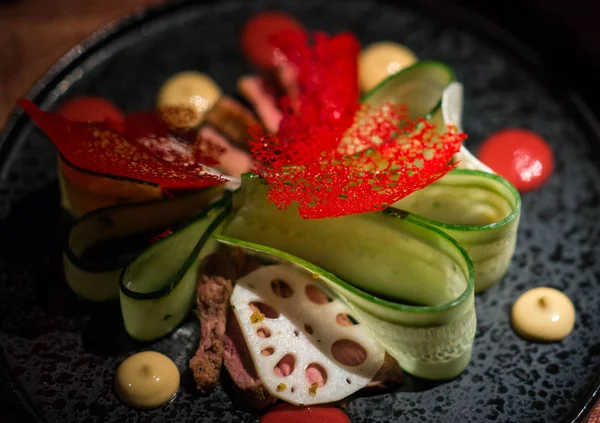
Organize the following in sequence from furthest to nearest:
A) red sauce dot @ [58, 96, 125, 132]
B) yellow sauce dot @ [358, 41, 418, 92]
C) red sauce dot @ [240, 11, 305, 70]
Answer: red sauce dot @ [240, 11, 305, 70] < yellow sauce dot @ [358, 41, 418, 92] < red sauce dot @ [58, 96, 125, 132]

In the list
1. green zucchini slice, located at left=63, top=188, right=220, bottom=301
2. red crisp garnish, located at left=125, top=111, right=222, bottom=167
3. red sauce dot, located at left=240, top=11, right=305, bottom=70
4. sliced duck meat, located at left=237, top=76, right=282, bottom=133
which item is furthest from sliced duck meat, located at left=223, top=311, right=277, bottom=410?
red sauce dot, located at left=240, top=11, right=305, bottom=70

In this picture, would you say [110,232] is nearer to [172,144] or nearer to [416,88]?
[172,144]

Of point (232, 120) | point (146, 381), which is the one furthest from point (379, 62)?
point (146, 381)

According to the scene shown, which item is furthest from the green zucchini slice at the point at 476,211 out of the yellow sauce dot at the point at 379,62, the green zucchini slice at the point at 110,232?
the yellow sauce dot at the point at 379,62

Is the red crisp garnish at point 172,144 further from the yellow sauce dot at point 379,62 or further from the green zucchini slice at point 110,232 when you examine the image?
the yellow sauce dot at point 379,62

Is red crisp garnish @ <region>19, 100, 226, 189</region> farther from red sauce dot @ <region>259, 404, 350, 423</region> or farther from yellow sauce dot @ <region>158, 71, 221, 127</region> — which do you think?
red sauce dot @ <region>259, 404, 350, 423</region>

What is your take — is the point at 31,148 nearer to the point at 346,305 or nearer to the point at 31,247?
the point at 31,247

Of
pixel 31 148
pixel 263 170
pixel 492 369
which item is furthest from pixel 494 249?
pixel 31 148
